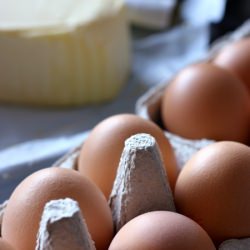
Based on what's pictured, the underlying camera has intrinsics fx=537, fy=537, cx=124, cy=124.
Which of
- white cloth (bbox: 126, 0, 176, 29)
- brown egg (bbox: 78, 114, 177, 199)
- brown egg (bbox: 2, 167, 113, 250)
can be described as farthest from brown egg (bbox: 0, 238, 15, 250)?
white cloth (bbox: 126, 0, 176, 29)

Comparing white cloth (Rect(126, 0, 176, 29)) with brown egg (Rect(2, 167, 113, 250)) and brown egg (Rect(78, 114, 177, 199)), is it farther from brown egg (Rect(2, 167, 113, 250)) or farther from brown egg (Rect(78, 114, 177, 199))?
brown egg (Rect(2, 167, 113, 250))

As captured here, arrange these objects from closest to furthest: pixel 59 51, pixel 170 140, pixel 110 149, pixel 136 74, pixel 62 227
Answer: pixel 62 227 < pixel 110 149 < pixel 170 140 < pixel 59 51 < pixel 136 74

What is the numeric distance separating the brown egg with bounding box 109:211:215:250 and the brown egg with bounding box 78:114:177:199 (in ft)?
0.34

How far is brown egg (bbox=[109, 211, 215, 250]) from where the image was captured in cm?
43

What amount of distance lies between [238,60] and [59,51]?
0.27m

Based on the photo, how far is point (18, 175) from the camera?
0.71 m

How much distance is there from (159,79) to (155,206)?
0.49m

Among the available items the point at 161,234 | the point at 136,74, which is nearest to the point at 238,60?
the point at 136,74

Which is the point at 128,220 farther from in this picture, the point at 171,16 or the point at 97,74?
the point at 171,16

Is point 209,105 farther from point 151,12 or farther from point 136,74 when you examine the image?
point 151,12

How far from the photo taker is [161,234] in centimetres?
43

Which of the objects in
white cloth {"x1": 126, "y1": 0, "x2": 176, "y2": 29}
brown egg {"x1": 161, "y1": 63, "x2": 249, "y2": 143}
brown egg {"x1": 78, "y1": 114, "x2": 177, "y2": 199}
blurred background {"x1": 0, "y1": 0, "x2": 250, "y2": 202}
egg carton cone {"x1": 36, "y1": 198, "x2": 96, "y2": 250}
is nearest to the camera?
egg carton cone {"x1": 36, "y1": 198, "x2": 96, "y2": 250}

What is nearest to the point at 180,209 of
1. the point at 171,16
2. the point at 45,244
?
the point at 45,244

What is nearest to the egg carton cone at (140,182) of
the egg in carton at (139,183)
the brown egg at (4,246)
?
the egg in carton at (139,183)
